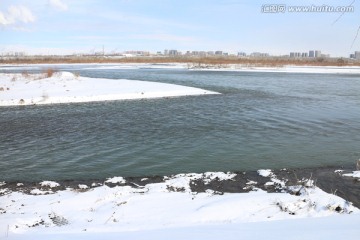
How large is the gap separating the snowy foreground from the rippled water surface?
5.39 feet

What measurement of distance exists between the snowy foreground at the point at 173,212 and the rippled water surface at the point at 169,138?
1643mm

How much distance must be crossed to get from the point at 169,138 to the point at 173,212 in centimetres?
690

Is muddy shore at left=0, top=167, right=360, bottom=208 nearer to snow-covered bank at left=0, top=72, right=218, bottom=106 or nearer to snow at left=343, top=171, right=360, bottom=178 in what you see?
snow at left=343, top=171, right=360, bottom=178

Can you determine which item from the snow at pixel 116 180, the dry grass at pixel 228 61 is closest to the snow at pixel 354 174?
the snow at pixel 116 180

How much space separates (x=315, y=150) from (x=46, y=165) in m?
8.78

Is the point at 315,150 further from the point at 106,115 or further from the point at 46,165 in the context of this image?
the point at 106,115

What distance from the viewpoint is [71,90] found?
86.0 ft

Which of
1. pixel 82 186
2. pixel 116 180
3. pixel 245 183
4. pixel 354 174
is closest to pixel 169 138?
pixel 116 180

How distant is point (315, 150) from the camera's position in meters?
12.0

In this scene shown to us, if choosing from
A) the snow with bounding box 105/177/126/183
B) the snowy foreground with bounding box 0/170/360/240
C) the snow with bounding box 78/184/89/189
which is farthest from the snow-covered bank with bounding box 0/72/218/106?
the snow with bounding box 78/184/89/189

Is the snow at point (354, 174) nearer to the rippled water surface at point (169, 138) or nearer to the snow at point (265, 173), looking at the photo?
the rippled water surface at point (169, 138)

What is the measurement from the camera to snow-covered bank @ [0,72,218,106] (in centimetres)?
2323

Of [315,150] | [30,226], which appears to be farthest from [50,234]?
[315,150]

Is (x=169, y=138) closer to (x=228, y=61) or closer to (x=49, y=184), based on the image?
(x=49, y=184)
